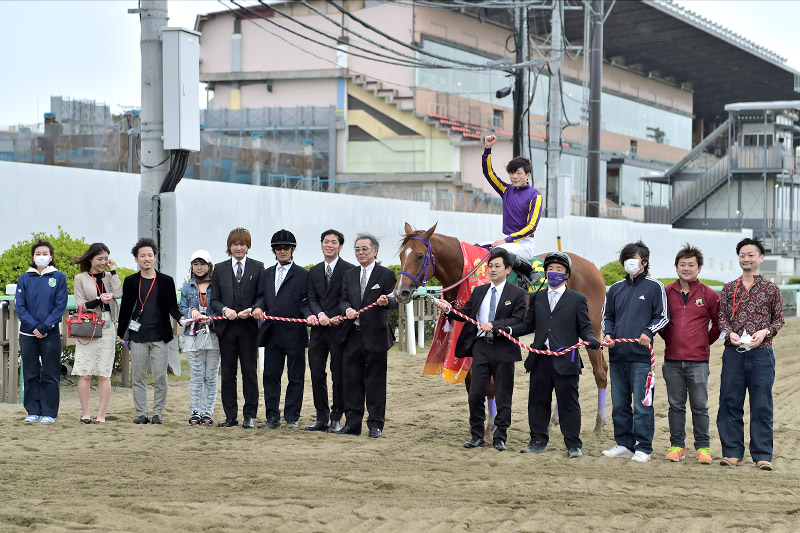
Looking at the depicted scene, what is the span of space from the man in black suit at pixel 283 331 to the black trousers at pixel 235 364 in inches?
5.1

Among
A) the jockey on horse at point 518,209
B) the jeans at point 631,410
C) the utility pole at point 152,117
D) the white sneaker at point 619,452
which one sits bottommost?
the white sneaker at point 619,452

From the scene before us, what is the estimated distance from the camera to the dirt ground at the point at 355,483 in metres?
5.85

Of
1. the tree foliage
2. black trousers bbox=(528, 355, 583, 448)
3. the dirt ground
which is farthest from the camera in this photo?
the tree foliage

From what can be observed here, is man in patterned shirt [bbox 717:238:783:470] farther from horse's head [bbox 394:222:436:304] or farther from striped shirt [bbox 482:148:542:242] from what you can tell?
horse's head [bbox 394:222:436:304]

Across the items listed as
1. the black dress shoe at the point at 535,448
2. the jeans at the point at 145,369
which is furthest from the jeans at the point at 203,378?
the black dress shoe at the point at 535,448

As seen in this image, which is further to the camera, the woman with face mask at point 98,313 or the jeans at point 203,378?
the jeans at point 203,378

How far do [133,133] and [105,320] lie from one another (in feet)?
23.1

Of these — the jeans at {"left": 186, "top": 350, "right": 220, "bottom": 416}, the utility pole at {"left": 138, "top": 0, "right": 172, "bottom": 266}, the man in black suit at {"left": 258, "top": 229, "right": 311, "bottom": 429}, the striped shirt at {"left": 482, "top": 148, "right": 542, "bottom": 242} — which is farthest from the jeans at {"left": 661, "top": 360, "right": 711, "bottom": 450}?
the utility pole at {"left": 138, "top": 0, "right": 172, "bottom": 266}

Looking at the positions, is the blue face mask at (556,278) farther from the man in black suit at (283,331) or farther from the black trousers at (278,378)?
the black trousers at (278,378)

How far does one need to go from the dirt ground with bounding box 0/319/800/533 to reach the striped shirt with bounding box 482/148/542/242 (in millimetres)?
1916

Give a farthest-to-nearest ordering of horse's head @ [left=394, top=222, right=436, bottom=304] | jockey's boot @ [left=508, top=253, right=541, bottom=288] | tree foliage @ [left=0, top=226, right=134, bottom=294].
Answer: tree foliage @ [left=0, top=226, right=134, bottom=294], jockey's boot @ [left=508, top=253, right=541, bottom=288], horse's head @ [left=394, top=222, right=436, bottom=304]

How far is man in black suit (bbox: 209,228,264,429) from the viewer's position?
9.15 m

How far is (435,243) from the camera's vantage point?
350 inches

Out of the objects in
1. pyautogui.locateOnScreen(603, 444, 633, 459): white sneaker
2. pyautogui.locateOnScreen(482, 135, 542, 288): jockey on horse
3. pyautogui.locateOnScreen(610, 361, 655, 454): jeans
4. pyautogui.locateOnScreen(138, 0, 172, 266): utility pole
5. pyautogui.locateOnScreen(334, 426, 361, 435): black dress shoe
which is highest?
pyautogui.locateOnScreen(138, 0, 172, 266): utility pole
